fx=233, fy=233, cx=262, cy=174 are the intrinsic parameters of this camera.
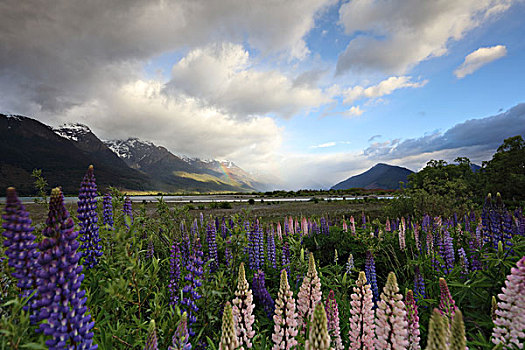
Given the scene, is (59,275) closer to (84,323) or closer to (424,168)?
(84,323)

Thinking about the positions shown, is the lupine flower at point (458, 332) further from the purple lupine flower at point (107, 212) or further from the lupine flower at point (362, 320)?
the purple lupine flower at point (107, 212)

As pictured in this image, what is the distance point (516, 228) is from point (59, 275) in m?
7.96

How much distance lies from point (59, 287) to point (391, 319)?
8.16 feet

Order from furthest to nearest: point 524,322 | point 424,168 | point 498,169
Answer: point 424,168 < point 498,169 < point 524,322

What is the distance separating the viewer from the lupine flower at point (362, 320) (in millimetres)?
2143

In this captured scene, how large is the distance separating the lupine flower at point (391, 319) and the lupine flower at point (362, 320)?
0.58 ft

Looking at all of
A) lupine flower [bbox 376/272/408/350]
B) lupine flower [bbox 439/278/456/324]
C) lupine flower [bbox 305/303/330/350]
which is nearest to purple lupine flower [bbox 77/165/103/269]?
lupine flower [bbox 305/303/330/350]

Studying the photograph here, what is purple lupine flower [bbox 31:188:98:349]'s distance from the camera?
154cm

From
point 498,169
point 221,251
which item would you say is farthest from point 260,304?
point 498,169

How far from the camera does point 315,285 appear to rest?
2539 millimetres

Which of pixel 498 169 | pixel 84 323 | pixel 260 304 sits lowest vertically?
pixel 260 304

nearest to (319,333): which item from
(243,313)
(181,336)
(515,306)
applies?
(243,313)

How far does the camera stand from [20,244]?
1.82 metres

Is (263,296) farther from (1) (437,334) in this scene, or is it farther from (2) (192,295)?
(1) (437,334)
